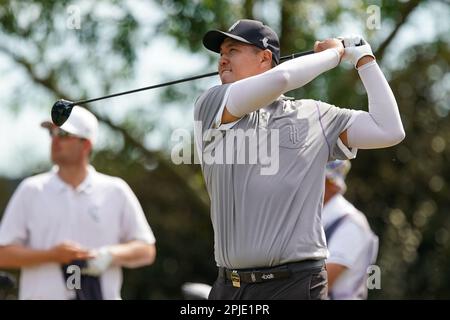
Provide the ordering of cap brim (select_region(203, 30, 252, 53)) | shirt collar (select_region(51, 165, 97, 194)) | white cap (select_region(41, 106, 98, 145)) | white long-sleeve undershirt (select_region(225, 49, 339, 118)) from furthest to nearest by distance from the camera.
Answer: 1. white cap (select_region(41, 106, 98, 145))
2. shirt collar (select_region(51, 165, 97, 194))
3. cap brim (select_region(203, 30, 252, 53))
4. white long-sleeve undershirt (select_region(225, 49, 339, 118))

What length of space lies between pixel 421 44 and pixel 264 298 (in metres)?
8.01

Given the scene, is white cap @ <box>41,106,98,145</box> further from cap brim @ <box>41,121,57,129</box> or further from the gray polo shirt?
the gray polo shirt

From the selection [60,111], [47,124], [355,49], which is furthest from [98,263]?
[355,49]

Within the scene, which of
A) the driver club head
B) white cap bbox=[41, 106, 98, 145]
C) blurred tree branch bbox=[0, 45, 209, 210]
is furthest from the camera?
blurred tree branch bbox=[0, 45, 209, 210]

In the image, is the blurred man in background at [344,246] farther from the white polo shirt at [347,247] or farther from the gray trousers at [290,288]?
the gray trousers at [290,288]

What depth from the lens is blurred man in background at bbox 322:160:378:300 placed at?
7438 millimetres

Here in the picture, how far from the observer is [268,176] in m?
5.23

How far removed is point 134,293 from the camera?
16.2 metres

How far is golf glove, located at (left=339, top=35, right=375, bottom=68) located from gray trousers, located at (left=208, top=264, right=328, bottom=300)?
0.99 m

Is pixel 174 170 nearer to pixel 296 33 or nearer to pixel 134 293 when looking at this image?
pixel 296 33

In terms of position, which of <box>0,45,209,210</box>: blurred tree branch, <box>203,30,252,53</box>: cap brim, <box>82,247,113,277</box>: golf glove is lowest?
<box>82,247,113,277</box>: golf glove

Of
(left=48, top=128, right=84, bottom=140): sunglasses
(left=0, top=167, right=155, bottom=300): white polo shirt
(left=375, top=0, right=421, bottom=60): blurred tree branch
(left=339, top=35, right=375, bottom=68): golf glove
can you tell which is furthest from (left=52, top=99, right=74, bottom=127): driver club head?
(left=375, top=0, right=421, bottom=60): blurred tree branch

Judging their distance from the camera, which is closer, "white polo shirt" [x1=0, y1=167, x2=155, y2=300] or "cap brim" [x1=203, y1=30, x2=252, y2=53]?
"cap brim" [x1=203, y1=30, x2=252, y2=53]
